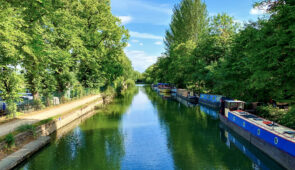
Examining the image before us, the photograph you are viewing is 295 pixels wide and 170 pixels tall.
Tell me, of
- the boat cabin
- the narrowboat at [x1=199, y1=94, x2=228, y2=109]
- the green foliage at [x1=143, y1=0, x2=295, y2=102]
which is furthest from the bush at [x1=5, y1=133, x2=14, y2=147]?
the narrowboat at [x1=199, y1=94, x2=228, y2=109]

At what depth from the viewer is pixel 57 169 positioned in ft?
44.9

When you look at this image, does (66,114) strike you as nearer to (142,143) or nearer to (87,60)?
(142,143)

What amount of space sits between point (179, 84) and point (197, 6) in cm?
2703

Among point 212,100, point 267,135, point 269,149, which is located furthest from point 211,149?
point 212,100

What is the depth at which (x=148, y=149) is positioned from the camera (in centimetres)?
1747

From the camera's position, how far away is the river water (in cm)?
1440

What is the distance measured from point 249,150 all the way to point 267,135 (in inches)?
103

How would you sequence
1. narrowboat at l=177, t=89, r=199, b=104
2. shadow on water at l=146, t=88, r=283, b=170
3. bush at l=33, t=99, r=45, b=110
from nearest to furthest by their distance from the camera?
1. shadow on water at l=146, t=88, r=283, b=170
2. bush at l=33, t=99, r=45, b=110
3. narrowboat at l=177, t=89, r=199, b=104

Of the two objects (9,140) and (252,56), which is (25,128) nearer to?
(9,140)

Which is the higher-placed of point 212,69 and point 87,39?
point 87,39

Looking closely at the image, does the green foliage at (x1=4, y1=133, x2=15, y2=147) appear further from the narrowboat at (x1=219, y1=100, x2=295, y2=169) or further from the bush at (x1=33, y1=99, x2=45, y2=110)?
the narrowboat at (x1=219, y1=100, x2=295, y2=169)

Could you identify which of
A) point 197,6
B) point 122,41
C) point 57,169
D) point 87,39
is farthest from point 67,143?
point 197,6

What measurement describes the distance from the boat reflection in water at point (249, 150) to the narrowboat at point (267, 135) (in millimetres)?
374

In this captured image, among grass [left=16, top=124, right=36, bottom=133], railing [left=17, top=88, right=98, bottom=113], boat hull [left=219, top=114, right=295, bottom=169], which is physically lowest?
boat hull [left=219, top=114, right=295, bottom=169]
